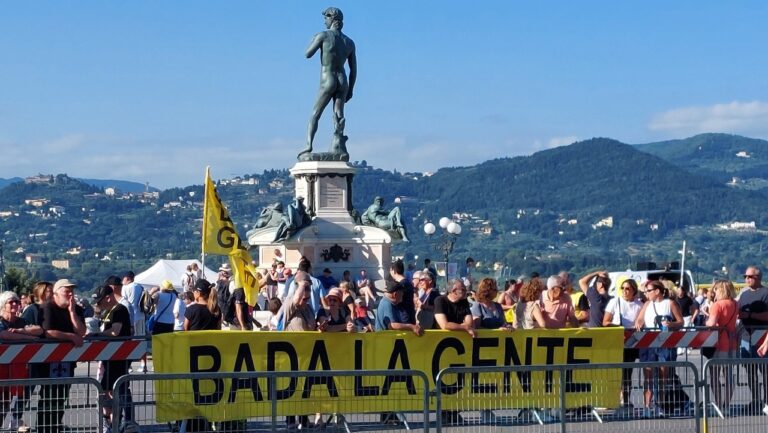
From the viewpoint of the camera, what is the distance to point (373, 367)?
14.9m

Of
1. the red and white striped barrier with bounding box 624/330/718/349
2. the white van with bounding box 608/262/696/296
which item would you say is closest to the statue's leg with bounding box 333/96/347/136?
the white van with bounding box 608/262/696/296

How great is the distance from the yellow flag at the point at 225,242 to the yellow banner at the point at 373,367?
11.6m

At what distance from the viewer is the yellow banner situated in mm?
12578

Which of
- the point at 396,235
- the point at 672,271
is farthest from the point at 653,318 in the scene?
the point at 396,235

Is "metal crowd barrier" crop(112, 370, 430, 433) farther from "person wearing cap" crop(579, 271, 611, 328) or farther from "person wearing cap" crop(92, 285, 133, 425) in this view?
"person wearing cap" crop(579, 271, 611, 328)

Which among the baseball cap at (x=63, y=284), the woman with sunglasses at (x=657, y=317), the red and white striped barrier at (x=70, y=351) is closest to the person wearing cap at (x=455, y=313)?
the woman with sunglasses at (x=657, y=317)

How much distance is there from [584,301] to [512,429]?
813 centimetres

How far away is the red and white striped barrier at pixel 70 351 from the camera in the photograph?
1447 centimetres

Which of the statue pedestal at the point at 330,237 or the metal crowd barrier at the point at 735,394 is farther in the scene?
the statue pedestal at the point at 330,237

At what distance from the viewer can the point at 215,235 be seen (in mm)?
28969

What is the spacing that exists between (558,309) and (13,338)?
5.48 meters

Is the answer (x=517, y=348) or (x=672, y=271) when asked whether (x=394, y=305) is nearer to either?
(x=517, y=348)

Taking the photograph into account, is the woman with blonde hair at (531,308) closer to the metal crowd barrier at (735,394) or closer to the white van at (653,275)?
the metal crowd barrier at (735,394)

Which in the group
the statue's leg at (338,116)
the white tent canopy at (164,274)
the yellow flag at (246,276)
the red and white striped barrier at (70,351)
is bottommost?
the red and white striped barrier at (70,351)
